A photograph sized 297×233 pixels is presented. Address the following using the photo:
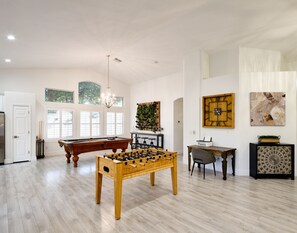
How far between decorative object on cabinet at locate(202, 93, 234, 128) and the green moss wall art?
3.11 metres

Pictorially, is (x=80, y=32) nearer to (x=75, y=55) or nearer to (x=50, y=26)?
(x=50, y=26)

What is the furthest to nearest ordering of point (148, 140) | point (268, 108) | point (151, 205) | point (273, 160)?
point (148, 140)
point (268, 108)
point (273, 160)
point (151, 205)

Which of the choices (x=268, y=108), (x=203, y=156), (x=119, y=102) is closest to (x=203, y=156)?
(x=203, y=156)

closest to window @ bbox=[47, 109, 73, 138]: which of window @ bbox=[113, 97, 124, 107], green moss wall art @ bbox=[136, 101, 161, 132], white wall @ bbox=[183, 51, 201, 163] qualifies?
window @ bbox=[113, 97, 124, 107]

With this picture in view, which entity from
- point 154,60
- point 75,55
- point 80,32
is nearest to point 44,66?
point 75,55

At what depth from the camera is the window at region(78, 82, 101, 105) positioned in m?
8.66

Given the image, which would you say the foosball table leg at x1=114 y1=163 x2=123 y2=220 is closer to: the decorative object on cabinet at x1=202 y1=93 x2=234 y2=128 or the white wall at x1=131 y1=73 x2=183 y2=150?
the decorative object on cabinet at x1=202 y1=93 x2=234 y2=128

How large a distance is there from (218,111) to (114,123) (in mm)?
5704

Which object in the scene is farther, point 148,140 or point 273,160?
point 148,140

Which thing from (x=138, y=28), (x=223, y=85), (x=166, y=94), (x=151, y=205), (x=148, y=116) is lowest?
(x=151, y=205)

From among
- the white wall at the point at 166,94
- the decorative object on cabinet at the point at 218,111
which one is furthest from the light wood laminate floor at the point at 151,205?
the white wall at the point at 166,94

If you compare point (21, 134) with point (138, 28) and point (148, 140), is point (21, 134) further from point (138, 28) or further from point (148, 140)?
point (138, 28)

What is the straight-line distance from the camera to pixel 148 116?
8891 millimetres

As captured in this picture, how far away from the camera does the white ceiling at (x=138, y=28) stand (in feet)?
11.2
